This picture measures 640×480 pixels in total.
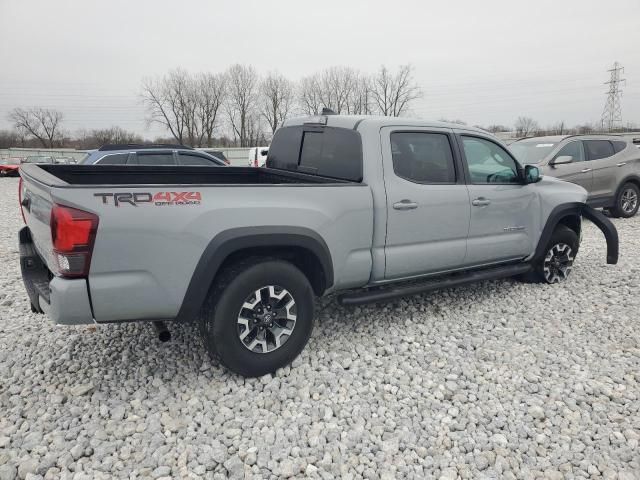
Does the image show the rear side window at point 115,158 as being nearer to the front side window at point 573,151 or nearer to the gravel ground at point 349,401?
the gravel ground at point 349,401

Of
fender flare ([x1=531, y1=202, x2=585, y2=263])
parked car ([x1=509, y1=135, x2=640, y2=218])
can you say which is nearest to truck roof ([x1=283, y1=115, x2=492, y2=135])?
fender flare ([x1=531, y1=202, x2=585, y2=263])

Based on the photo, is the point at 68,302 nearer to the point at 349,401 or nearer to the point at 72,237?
the point at 72,237

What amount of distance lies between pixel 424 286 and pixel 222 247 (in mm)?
1936

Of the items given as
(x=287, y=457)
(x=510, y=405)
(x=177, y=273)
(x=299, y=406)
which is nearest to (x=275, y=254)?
(x=177, y=273)

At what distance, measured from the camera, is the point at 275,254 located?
125 inches

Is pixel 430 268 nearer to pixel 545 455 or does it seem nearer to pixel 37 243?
pixel 545 455

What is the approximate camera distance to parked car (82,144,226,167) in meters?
Result: 10.2

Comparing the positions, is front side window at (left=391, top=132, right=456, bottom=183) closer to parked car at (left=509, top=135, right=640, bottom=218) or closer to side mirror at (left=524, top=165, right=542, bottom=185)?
side mirror at (left=524, top=165, right=542, bottom=185)

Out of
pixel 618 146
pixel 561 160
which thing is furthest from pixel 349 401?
pixel 618 146

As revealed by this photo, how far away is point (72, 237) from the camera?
242 cm

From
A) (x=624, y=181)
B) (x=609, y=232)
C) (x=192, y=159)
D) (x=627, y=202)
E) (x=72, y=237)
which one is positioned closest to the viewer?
(x=72, y=237)

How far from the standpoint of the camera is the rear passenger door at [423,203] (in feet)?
11.7


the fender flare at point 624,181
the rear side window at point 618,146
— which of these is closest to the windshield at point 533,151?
the rear side window at point 618,146

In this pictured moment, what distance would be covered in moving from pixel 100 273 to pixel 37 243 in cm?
96
